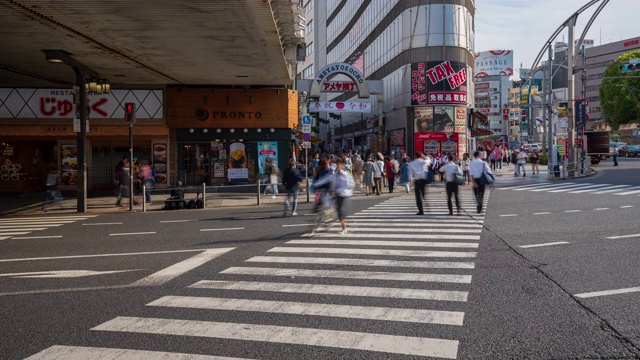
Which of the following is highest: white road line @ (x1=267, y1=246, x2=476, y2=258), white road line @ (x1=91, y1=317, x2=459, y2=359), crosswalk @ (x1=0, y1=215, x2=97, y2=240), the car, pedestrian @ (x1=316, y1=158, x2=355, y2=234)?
the car

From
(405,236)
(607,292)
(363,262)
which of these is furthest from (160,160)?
(607,292)

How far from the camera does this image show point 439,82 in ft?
153

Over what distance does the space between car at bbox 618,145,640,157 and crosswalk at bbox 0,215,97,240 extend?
64740 millimetres

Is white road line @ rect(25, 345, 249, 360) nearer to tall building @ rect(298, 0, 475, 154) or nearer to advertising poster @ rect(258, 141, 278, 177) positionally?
advertising poster @ rect(258, 141, 278, 177)

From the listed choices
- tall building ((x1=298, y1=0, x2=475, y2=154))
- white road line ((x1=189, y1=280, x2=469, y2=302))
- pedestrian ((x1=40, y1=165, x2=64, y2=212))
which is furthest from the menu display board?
tall building ((x1=298, y1=0, x2=475, y2=154))

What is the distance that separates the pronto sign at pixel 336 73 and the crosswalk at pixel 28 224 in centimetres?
2007

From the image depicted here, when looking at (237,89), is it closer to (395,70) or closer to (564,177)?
(564,177)

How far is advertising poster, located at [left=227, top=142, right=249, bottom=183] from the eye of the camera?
29.8 meters

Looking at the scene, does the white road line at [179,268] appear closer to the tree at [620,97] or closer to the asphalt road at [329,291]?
the asphalt road at [329,291]

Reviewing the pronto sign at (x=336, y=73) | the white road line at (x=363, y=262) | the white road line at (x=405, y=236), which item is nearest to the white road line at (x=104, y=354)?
→ the white road line at (x=363, y=262)

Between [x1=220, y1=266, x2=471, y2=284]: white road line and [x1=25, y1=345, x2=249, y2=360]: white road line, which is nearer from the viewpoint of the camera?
[x1=25, y1=345, x2=249, y2=360]: white road line

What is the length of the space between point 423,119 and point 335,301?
136ft

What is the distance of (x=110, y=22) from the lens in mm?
14367

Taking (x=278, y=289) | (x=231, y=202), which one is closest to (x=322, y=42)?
(x=231, y=202)
